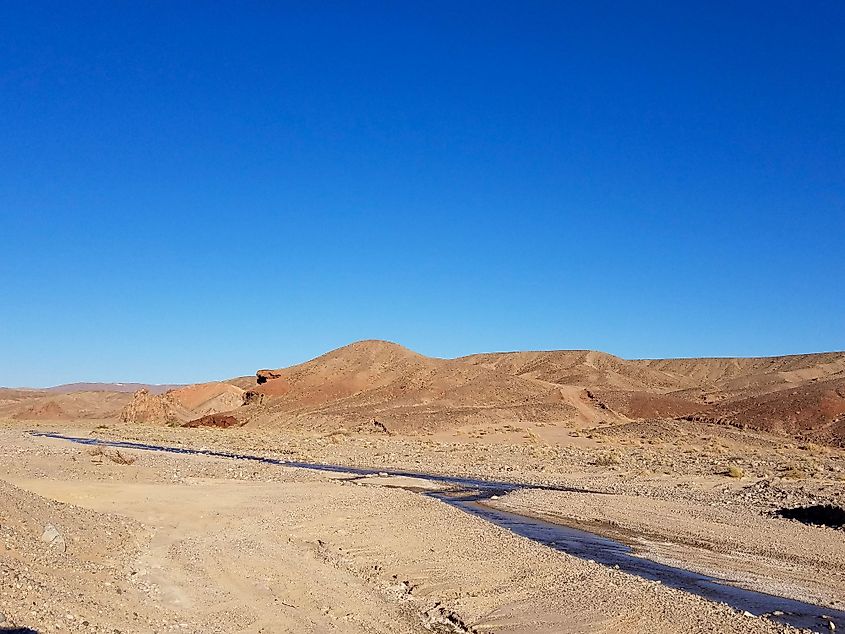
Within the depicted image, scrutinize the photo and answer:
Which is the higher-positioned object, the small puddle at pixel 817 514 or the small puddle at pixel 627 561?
the small puddle at pixel 817 514

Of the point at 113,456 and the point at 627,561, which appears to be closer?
the point at 627,561

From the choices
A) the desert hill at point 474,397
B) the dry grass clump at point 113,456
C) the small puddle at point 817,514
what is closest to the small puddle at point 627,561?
the small puddle at point 817,514

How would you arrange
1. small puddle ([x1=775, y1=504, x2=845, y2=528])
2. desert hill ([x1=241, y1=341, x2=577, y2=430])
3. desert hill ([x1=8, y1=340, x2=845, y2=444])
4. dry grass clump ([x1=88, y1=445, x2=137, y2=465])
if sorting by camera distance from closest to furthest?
1. small puddle ([x1=775, y1=504, x2=845, y2=528])
2. dry grass clump ([x1=88, y1=445, x2=137, y2=465])
3. desert hill ([x1=8, y1=340, x2=845, y2=444])
4. desert hill ([x1=241, y1=341, x2=577, y2=430])

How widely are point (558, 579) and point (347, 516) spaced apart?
7658 mm

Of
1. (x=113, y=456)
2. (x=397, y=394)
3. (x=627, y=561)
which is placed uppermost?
(x=397, y=394)

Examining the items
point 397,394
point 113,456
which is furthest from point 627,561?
point 397,394

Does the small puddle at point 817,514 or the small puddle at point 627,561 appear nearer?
the small puddle at point 627,561

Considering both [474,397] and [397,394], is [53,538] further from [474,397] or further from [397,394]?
[397,394]

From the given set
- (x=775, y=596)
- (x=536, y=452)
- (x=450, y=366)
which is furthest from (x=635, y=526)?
(x=450, y=366)

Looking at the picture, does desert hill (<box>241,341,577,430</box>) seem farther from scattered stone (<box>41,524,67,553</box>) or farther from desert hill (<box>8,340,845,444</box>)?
scattered stone (<box>41,524,67,553</box>)

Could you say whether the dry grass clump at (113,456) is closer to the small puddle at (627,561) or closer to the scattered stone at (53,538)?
the small puddle at (627,561)

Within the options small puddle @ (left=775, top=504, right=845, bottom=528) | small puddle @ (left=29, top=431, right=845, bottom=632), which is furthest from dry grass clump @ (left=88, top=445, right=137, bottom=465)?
small puddle @ (left=775, top=504, right=845, bottom=528)

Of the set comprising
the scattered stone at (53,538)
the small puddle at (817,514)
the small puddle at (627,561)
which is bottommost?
the small puddle at (627,561)

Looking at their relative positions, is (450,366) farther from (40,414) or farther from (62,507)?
(62,507)
